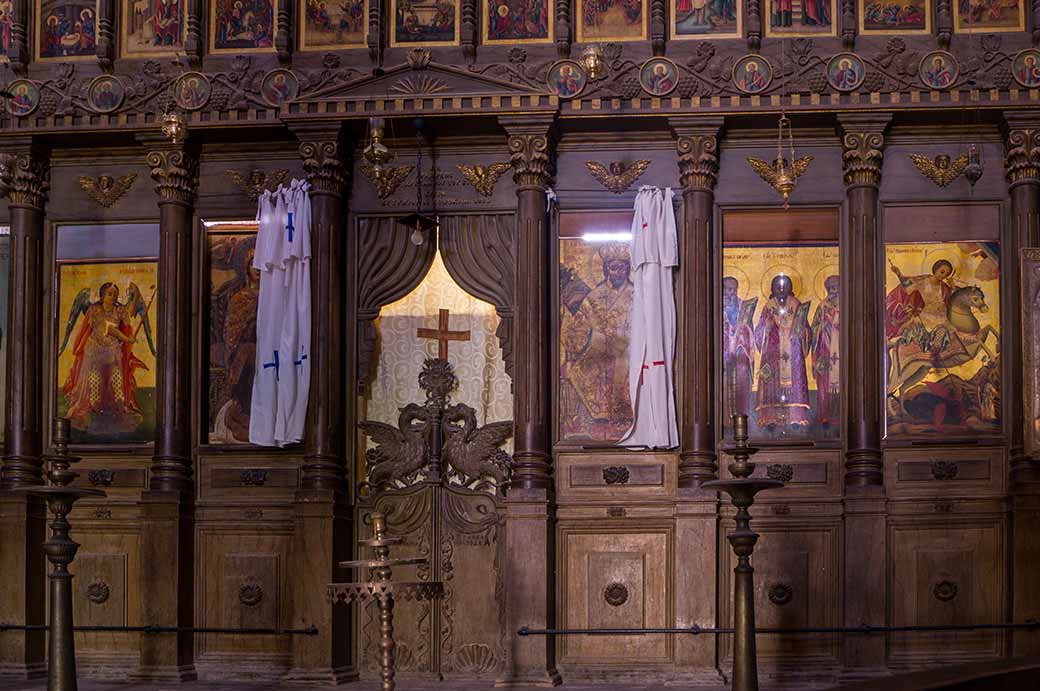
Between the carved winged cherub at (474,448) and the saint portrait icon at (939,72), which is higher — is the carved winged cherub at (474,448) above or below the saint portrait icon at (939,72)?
below

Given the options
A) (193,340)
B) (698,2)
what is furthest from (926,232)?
(193,340)

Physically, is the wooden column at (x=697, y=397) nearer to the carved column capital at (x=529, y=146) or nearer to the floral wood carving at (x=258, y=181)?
the carved column capital at (x=529, y=146)

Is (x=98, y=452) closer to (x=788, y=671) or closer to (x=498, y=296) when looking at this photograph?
(x=498, y=296)

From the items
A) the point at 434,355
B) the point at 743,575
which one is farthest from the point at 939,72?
the point at 743,575

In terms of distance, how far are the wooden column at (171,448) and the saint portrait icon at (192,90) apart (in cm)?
43

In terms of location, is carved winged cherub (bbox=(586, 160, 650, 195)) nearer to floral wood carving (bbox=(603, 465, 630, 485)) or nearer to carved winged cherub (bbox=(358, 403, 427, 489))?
floral wood carving (bbox=(603, 465, 630, 485))

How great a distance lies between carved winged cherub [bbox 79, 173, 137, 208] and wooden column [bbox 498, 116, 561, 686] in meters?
4.07

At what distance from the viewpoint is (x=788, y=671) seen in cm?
1554

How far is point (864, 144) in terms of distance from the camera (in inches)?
628

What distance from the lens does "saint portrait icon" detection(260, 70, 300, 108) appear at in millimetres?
16359

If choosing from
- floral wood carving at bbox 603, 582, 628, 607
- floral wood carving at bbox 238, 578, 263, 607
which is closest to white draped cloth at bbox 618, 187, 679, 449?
floral wood carving at bbox 603, 582, 628, 607

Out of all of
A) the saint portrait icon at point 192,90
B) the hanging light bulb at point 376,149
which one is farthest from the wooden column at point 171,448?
the hanging light bulb at point 376,149

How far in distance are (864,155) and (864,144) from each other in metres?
0.11

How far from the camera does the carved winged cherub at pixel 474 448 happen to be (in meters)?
16.4
